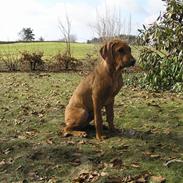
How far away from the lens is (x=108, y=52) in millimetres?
6371

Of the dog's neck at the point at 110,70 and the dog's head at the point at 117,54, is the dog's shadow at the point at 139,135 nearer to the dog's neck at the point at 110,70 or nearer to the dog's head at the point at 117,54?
the dog's neck at the point at 110,70

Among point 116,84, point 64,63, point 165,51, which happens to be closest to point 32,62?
point 64,63

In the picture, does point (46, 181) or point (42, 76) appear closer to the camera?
point (46, 181)

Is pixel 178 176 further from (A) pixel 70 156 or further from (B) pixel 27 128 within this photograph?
(B) pixel 27 128

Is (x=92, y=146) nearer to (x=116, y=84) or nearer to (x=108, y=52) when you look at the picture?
(x=116, y=84)

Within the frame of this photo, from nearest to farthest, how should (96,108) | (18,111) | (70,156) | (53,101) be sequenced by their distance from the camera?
1. (70,156)
2. (96,108)
3. (18,111)
4. (53,101)

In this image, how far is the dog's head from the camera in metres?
6.23

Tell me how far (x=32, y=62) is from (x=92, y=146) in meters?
13.2

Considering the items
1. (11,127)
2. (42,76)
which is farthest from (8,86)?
(11,127)

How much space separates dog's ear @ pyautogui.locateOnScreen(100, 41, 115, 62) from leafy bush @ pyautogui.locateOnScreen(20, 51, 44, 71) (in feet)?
42.2

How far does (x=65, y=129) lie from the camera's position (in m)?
7.06

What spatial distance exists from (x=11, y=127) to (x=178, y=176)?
358 cm

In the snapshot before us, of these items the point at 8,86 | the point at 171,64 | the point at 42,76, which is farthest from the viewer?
the point at 42,76

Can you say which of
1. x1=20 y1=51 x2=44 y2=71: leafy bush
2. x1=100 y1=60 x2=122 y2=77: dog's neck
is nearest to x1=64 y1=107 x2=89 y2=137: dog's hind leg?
x1=100 y1=60 x2=122 y2=77: dog's neck
